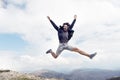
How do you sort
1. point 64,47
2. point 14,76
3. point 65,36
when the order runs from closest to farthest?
point 65,36
point 64,47
point 14,76

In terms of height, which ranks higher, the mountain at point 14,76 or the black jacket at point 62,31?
the mountain at point 14,76

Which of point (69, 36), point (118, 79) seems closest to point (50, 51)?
point (69, 36)

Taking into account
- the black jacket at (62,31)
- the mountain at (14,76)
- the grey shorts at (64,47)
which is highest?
the mountain at (14,76)

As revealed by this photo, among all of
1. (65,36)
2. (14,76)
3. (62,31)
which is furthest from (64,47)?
(14,76)

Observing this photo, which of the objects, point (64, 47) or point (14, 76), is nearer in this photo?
point (64, 47)

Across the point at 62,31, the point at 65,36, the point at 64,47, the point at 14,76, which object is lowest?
the point at 64,47

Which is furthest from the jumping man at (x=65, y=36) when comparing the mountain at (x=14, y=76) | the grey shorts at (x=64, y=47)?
the mountain at (x=14, y=76)

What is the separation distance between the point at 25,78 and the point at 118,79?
173ft

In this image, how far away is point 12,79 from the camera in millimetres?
65438

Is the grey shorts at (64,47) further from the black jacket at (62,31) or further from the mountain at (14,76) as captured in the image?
the mountain at (14,76)

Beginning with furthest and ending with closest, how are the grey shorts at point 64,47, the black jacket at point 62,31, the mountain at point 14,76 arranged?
the mountain at point 14,76 < the grey shorts at point 64,47 < the black jacket at point 62,31

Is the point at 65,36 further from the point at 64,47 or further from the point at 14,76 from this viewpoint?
the point at 14,76

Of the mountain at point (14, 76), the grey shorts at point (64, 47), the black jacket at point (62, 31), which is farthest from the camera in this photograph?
the mountain at point (14, 76)

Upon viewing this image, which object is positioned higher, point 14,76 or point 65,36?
point 14,76
